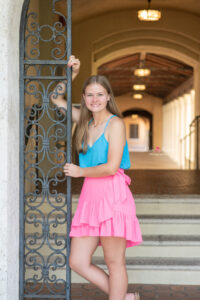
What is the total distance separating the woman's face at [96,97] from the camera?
3.22m

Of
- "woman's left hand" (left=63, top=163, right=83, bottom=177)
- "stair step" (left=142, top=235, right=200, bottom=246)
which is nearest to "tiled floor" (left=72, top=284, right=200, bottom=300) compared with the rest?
"stair step" (left=142, top=235, right=200, bottom=246)

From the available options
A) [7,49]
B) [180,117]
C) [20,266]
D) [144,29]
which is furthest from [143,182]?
[180,117]

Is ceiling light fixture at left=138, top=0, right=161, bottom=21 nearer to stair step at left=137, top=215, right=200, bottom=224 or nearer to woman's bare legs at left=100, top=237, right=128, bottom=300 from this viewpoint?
stair step at left=137, top=215, right=200, bottom=224

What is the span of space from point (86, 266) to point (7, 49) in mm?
1630

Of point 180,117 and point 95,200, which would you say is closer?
point 95,200

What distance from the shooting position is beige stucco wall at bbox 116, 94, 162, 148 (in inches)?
1163

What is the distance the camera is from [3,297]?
3.44 m

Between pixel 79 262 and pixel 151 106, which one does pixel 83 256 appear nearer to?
pixel 79 262

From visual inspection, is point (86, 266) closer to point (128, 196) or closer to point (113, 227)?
point (113, 227)

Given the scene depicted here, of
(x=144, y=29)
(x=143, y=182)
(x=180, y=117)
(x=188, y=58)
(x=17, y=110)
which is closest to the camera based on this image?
(x=17, y=110)

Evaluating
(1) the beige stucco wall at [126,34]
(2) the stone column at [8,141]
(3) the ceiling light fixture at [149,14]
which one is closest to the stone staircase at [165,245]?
(2) the stone column at [8,141]

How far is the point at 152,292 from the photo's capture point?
427 centimetres

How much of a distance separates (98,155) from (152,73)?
59.8ft

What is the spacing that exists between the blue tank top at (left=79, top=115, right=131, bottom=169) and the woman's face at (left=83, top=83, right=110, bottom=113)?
116 mm
